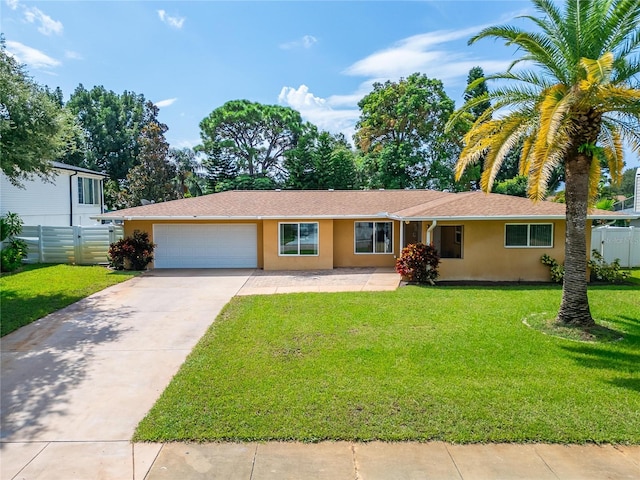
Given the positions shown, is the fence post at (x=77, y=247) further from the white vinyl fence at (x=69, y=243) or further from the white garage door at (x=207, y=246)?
the white garage door at (x=207, y=246)

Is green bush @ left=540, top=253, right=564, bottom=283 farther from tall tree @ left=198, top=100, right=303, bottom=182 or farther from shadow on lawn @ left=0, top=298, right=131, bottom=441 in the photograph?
tall tree @ left=198, top=100, right=303, bottom=182

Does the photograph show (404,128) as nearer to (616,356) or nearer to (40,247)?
(40,247)

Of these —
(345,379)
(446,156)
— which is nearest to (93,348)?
(345,379)

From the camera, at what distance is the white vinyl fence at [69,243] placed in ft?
61.1

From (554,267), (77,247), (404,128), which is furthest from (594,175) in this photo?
(404,128)

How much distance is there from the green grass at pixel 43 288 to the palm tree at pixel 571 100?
11.7 meters

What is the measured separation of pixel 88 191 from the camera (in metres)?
26.7

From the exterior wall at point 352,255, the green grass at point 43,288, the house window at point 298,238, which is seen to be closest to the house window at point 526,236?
the exterior wall at point 352,255

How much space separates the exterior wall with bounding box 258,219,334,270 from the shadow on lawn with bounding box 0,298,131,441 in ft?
24.8

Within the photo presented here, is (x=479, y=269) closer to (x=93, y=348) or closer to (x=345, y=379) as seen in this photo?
(x=345, y=379)

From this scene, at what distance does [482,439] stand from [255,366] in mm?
3608

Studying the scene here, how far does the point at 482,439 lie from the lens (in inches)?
182

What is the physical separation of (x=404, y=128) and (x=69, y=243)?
23.6m

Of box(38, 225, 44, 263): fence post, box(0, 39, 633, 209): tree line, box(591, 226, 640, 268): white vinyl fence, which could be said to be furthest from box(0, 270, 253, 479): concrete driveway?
box(591, 226, 640, 268): white vinyl fence
